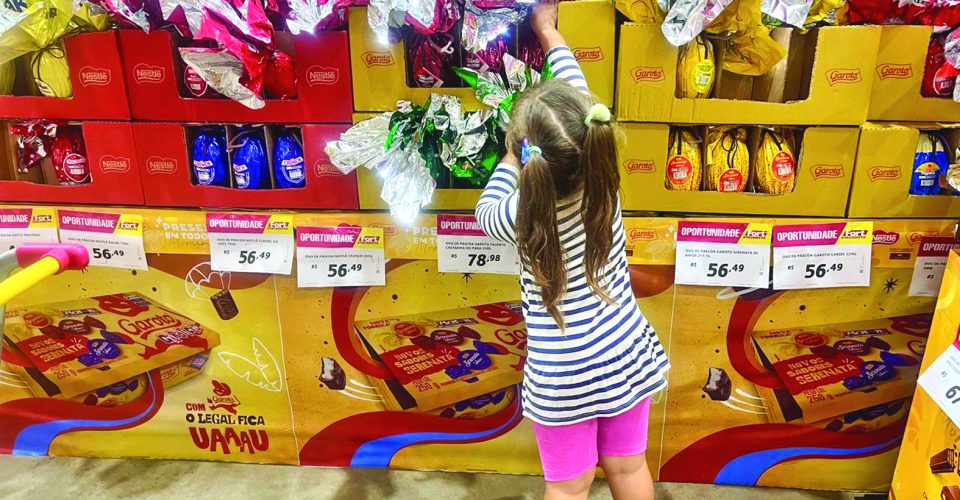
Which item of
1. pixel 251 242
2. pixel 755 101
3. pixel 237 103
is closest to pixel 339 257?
pixel 251 242

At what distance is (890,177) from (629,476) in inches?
39.1

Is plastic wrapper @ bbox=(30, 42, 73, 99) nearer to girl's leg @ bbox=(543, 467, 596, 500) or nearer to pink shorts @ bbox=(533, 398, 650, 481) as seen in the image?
pink shorts @ bbox=(533, 398, 650, 481)

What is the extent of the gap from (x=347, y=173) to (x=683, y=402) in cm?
120

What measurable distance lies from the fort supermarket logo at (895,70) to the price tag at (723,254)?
45 centimetres

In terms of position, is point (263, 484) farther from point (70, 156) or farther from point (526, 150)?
point (526, 150)

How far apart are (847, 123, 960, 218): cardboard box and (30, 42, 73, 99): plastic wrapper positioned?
206 cm

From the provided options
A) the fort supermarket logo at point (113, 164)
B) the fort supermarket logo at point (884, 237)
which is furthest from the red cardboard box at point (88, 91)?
the fort supermarket logo at point (884, 237)

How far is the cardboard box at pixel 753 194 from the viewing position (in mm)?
1720

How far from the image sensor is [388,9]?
163cm

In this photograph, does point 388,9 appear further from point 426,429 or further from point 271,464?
point 271,464

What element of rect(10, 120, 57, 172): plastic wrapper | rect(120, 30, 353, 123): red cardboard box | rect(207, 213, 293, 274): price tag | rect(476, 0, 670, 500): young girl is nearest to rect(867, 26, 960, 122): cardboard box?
rect(476, 0, 670, 500): young girl

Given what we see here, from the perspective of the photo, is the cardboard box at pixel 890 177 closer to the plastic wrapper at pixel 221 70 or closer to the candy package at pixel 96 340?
the plastic wrapper at pixel 221 70

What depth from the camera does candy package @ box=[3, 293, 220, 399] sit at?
7.06 feet

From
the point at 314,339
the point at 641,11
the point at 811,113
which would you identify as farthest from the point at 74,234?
the point at 811,113
